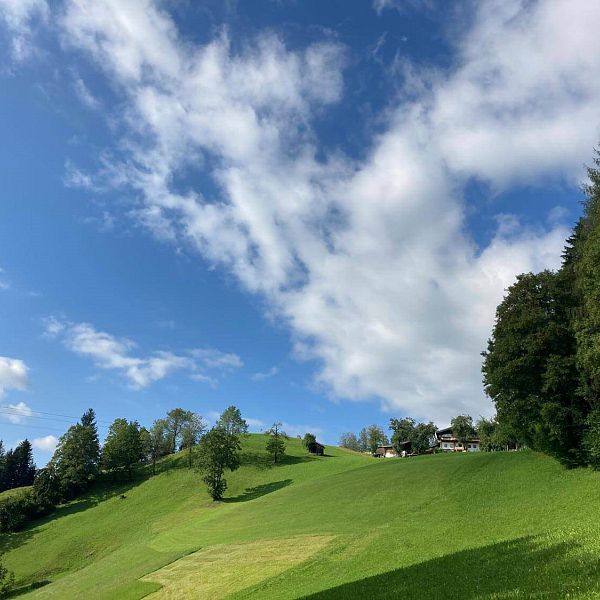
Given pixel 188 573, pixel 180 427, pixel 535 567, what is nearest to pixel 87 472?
pixel 180 427

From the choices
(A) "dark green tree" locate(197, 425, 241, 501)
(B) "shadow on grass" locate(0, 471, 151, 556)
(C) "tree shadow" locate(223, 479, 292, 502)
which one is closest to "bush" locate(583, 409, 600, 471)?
(C) "tree shadow" locate(223, 479, 292, 502)

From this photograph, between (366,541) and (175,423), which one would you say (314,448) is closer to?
(175,423)

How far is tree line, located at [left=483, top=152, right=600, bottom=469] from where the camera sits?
1687 inches

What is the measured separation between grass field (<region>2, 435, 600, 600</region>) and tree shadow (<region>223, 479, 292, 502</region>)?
0.68 meters

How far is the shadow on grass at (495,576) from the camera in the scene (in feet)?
45.4

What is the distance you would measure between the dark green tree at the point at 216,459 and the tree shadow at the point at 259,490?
3211 mm

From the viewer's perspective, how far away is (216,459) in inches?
3627

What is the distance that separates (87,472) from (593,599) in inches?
5191

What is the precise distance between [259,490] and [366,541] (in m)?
60.3

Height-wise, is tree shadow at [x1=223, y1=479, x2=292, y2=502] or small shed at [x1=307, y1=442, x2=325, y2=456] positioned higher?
small shed at [x1=307, y1=442, x2=325, y2=456]

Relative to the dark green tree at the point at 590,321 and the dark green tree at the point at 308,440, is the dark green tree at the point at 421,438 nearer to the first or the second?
the dark green tree at the point at 308,440

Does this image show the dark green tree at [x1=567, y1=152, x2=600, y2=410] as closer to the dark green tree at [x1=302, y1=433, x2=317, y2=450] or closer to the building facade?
the dark green tree at [x1=302, y1=433, x2=317, y2=450]

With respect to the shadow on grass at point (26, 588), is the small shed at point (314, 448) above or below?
above

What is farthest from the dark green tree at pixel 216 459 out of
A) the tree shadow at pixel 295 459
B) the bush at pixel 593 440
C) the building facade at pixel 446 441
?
the building facade at pixel 446 441
